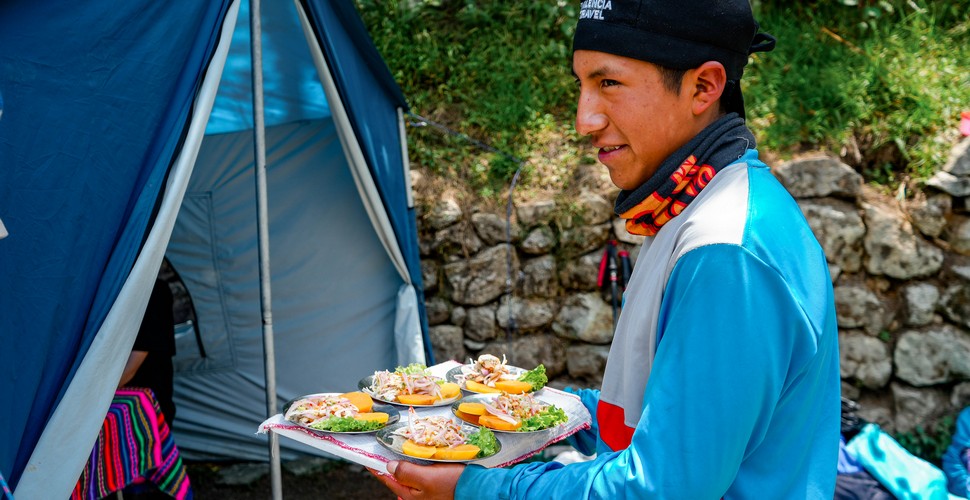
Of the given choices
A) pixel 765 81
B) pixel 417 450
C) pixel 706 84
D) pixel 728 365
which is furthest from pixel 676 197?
pixel 765 81

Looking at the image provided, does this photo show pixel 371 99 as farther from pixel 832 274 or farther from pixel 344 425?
pixel 832 274

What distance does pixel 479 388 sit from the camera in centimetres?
227

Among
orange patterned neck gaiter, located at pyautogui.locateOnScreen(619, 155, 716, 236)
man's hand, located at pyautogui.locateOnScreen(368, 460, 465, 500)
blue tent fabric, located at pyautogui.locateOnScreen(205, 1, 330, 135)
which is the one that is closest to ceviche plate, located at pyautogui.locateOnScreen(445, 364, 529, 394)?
man's hand, located at pyautogui.locateOnScreen(368, 460, 465, 500)

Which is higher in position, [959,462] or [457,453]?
[457,453]

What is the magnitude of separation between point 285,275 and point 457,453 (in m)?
3.21

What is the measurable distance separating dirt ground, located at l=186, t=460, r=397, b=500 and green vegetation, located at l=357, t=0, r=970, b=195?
2068mm

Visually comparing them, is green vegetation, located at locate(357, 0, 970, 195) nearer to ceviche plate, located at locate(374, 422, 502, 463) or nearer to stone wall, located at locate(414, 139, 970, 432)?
stone wall, located at locate(414, 139, 970, 432)

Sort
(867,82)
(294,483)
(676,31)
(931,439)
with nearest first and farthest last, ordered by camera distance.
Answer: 1. (676,31)
2. (294,483)
3. (931,439)
4. (867,82)

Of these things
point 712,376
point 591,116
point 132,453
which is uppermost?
point 591,116

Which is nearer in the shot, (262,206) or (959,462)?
(262,206)

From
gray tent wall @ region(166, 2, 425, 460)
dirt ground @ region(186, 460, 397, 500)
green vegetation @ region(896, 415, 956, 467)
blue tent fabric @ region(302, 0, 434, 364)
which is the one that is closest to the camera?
blue tent fabric @ region(302, 0, 434, 364)

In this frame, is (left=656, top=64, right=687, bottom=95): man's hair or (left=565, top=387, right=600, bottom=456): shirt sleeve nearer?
(left=656, top=64, right=687, bottom=95): man's hair

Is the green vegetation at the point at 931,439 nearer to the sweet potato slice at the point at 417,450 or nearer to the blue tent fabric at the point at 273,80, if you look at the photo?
the blue tent fabric at the point at 273,80

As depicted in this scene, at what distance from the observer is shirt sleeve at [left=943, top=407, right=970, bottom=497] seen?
3961mm
